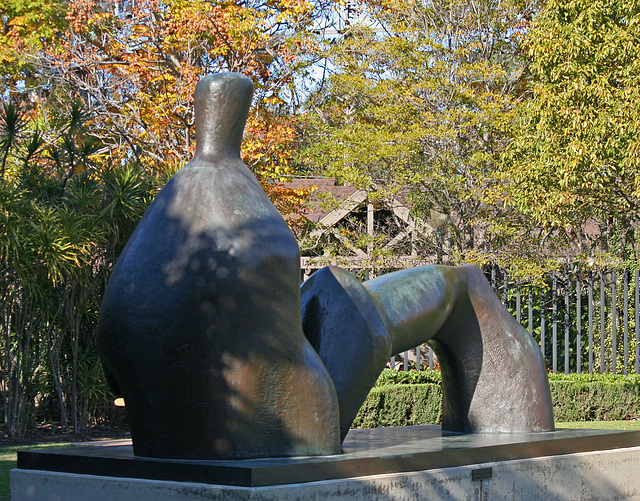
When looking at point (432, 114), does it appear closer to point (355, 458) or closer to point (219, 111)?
point (219, 111)

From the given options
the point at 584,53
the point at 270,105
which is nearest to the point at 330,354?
the point at 584,53

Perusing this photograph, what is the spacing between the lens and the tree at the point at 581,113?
13.2 metres

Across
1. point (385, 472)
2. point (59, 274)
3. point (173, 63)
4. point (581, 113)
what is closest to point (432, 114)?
point (581, 113)

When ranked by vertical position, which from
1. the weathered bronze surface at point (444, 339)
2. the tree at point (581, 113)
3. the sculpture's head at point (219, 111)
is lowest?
the weathered bronze surface at point (444, 339)

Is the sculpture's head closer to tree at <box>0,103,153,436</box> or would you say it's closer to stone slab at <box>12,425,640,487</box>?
stone slab at <box>12,425,640,487</box>

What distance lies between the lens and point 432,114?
59.6 feet

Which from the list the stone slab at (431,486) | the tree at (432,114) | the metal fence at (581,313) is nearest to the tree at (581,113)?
the metal fence at (581,313)

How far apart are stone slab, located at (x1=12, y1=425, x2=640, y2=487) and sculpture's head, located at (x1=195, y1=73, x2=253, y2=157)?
1.92 meters

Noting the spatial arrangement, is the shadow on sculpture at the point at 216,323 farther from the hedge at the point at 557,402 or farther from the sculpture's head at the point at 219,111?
the hedge at the point at 557,402

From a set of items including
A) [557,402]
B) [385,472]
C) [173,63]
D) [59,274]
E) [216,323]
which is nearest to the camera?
[216,323]

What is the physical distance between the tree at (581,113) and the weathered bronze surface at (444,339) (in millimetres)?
7061

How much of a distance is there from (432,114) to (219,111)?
43.1 feet

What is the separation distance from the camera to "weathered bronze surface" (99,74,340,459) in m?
5.11

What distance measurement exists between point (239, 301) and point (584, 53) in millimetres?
10252
